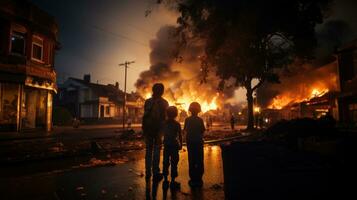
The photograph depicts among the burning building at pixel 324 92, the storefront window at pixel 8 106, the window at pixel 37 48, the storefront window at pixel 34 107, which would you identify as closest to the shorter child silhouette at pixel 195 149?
the burning building at pixel 324 92

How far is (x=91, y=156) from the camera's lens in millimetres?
9469

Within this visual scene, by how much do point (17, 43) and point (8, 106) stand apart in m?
4.89

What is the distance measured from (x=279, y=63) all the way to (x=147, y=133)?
21.9m

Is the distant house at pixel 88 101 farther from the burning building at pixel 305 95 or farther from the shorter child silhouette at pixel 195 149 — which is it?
the shorter child silhouette at pixel 195 149

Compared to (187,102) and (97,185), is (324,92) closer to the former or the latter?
(187,102)

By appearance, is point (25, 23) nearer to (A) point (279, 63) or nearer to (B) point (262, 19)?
(B) point (262, 19)

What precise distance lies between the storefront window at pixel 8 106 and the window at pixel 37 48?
3245 mm

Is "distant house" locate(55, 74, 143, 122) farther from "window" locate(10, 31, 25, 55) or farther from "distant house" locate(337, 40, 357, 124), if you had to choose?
"distant house" locate(337, 40, 357, 124)

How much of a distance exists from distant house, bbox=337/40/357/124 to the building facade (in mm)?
24920

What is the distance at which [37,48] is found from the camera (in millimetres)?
21078

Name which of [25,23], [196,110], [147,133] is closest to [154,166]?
[147,133]

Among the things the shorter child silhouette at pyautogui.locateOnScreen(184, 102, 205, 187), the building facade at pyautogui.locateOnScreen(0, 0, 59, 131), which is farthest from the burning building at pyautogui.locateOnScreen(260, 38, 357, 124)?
the building facade at pyautogui.locateOnScreen(0, 0, 59, 131)

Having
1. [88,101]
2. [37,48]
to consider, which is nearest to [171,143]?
[37,48]

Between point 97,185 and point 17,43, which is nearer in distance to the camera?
point 97,185
